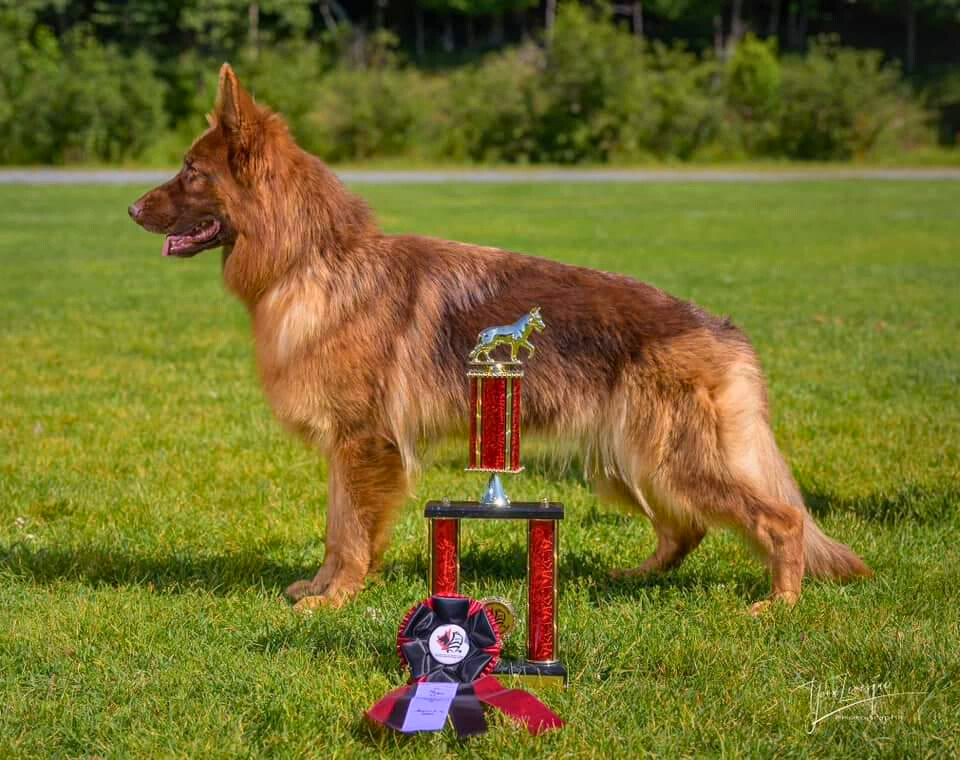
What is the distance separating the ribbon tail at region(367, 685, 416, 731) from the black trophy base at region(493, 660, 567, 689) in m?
0.42

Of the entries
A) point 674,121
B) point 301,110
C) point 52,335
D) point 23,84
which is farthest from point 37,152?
point 52,335

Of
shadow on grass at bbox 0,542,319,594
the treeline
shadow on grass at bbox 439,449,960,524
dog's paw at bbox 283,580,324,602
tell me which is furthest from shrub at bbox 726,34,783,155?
dog's paw at bbox 283,580,324,602

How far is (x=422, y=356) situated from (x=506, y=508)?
117 centimetres

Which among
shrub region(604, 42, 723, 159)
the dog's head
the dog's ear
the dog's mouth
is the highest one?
the dog's ear

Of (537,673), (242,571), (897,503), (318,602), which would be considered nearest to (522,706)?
(537,673)

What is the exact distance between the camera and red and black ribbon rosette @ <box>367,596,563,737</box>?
136 inches

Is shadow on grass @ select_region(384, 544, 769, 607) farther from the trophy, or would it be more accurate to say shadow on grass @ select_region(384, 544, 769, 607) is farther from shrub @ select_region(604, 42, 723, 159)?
shrub @ select_region(604, 42, 723, 159)

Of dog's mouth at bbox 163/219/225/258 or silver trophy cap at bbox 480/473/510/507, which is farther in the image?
dog's mouth at bbox 163/219/225/258

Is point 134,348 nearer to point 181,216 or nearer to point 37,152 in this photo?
point 181,216

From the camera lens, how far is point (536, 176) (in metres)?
37.1

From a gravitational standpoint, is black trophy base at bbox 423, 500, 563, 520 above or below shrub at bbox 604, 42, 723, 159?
above

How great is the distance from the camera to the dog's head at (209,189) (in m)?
4.60

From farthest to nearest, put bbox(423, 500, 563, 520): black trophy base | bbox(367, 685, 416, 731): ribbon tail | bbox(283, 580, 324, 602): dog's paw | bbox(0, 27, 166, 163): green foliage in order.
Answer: bbox(0, 27, 166, 163): green foliage < bbox(283, 580, 324, 602): dog's paw < bbox(423, 500, 563, 520): black trophy base < bbox(367, 685, 416, 731): ribbon tail

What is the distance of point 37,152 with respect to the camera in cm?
4275
